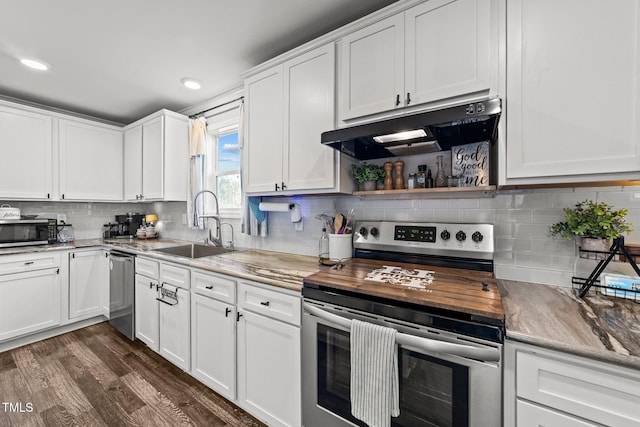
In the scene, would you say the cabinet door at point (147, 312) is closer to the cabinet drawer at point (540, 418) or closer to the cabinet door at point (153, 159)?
the cabinet door at point (153, 159)

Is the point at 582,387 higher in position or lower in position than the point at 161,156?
lower

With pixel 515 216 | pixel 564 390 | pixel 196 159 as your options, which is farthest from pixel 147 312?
pixel 515 216

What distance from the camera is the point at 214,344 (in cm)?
183

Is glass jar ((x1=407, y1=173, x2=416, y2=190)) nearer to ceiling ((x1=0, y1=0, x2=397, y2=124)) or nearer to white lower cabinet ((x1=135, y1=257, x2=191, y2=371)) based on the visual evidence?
ceiling ((x1=0, y1=0, x2=397, y2=124))

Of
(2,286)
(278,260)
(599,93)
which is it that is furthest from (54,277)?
(599,93)

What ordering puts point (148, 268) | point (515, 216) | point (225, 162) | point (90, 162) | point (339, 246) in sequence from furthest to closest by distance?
point (90, 162) → point (225, 162) → point (148, 268) → point (339, 246) → point (515, 216)

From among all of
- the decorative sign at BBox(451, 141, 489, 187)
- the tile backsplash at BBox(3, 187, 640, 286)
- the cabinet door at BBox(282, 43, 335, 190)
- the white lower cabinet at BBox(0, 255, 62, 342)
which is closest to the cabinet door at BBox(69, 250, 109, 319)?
the white lower cabinet at BBox(0, 255, 62, 342)

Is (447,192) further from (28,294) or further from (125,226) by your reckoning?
(125,226)

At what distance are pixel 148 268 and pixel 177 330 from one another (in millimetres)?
669

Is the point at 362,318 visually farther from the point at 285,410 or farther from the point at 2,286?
the point at 2,286

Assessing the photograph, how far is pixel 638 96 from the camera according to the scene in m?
0.98

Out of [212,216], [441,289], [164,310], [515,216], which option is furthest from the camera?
[212,216]

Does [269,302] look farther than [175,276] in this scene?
No

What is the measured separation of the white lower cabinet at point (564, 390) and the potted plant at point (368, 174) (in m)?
1.14
